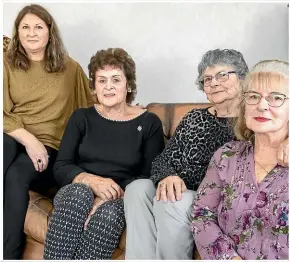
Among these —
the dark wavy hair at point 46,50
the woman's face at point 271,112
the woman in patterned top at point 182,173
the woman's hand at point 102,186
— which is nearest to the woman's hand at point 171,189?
the woman in patterned top at point 182,173

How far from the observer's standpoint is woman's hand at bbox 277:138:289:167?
61.1 inches

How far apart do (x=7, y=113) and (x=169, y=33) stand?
1.07 meters

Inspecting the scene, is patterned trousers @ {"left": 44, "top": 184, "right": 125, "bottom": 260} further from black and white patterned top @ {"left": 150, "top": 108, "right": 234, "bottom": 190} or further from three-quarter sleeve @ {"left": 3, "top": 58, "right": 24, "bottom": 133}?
three-quarter sleeve @ {"left": 3, "top": 58, "right": 24, "bottom": 133}

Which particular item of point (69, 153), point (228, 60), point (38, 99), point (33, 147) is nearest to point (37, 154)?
point (33, 147)

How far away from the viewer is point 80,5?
2.93 m

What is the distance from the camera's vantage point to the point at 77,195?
6.18ft

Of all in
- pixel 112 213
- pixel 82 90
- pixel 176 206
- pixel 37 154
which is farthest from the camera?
pixel 82 90

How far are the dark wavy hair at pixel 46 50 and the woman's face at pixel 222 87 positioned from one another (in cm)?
80

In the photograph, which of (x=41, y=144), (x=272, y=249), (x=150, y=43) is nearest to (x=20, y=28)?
(x=41, y=144)

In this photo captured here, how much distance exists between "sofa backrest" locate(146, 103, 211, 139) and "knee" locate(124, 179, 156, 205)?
0.62m

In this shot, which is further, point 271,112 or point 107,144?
point 107,144

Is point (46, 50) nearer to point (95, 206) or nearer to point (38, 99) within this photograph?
point (38, 99)

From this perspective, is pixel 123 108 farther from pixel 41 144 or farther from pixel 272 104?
pixel 272 104

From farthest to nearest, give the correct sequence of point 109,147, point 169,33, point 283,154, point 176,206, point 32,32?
point 169,33, point 32,32, point 109,147, point 176,206, point 283,154
